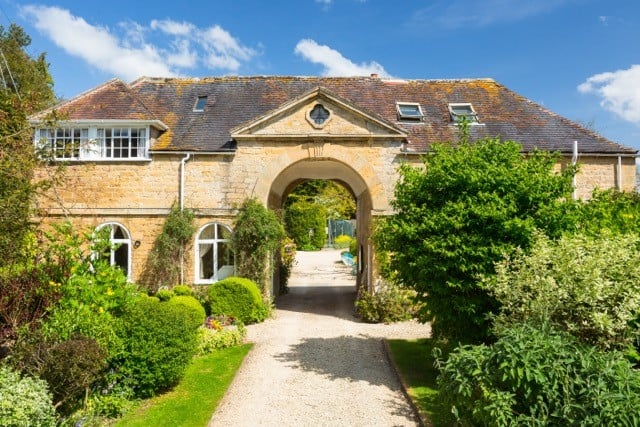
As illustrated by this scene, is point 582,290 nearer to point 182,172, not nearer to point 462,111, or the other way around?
point 462,111

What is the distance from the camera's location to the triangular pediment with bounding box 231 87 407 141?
584 inches

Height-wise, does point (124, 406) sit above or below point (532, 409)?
below

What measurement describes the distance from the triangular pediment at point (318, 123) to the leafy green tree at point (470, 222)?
6.43 meters

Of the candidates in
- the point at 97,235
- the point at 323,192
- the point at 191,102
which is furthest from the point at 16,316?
the point at 323,192

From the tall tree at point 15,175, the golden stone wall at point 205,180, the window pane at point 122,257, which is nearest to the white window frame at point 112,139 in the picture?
the golden stone wall at point 205,180

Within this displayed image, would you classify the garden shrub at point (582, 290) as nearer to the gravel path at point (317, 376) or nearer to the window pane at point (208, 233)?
the gravel path at point (317, 376)

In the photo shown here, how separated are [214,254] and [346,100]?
6.94 metres

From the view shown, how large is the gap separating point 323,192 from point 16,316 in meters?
39.2

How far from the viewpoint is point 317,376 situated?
912 centimetres

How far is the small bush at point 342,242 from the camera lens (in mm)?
43469

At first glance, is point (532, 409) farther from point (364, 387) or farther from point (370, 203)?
point (370, 203)

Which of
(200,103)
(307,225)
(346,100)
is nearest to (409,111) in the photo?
(346,100)

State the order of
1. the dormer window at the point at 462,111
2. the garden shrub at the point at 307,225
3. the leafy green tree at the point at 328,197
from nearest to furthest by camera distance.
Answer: the dormer window at the point at 462,111 < the garden shrub at the point at 307,225 < the leafy green tree at the point at 328,197

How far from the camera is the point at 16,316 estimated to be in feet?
26.4
